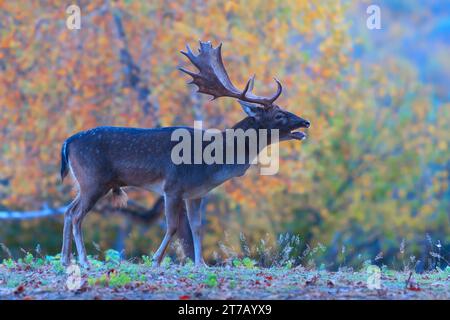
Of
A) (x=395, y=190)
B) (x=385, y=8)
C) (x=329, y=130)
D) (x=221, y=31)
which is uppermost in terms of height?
(x=385, y=8)

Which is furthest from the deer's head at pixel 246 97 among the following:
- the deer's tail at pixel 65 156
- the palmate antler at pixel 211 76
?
the deer's tail at pixel 65 156

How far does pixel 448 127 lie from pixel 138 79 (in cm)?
1399

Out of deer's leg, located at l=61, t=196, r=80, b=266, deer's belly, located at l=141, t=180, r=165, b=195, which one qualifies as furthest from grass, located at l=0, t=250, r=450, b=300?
deer's belly, located at l=141, t=180, r=165, b=195

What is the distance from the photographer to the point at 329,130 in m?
20.9

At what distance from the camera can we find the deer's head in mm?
11062

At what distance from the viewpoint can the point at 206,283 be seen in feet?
26.9

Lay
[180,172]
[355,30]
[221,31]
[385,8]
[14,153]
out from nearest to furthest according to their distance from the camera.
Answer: [180,172], [221,31], [14,153], [355,30], [385,8]

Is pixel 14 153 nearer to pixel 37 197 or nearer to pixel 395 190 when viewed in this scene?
pixel 37 197

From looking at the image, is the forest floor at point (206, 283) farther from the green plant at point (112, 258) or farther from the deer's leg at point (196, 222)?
the deer's leg at point (196, 222)

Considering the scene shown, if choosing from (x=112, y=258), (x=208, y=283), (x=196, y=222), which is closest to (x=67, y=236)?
(x=112, y=258)

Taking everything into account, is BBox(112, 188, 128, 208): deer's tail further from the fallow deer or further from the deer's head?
the deer's head

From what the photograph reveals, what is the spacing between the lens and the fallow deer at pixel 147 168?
1059 cm

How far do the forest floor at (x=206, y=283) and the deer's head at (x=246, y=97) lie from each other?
209 cm
